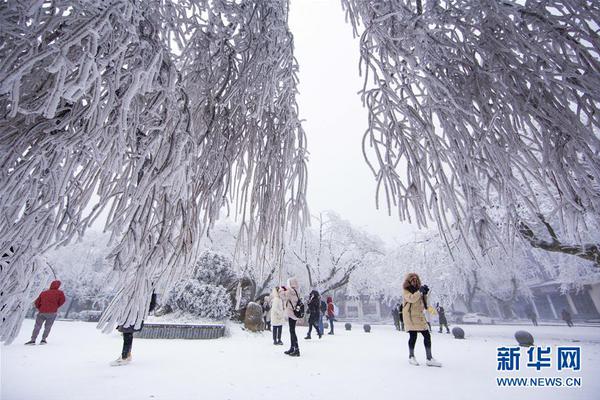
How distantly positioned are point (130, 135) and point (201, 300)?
11055 millimetres

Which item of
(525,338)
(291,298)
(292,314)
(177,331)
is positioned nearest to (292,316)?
(292,314)

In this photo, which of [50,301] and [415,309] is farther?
[50,301]

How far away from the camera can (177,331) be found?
8.60m

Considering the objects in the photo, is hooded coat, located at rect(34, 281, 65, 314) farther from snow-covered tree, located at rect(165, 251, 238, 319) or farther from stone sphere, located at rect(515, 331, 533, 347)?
stone sphere, located at rect(515, 331, 533, 347)

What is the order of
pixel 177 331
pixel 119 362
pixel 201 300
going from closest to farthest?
pixel 119 362
pixel 177 331
pixel 201 300

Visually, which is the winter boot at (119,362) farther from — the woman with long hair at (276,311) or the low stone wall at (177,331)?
the low stone wall at (177,331)

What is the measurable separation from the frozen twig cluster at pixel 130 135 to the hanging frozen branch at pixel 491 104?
1.89 ft

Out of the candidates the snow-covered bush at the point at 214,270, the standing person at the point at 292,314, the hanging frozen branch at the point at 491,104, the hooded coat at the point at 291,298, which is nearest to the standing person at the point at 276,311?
the hooded coat at the point at 291,298

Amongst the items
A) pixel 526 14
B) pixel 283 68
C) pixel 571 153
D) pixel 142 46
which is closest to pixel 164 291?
pixel 142 46

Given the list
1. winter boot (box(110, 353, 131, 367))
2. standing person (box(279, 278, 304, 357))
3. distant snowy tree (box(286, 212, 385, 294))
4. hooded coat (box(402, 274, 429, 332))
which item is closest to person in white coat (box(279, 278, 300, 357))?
standing person (box(279, 278, 304, 357))

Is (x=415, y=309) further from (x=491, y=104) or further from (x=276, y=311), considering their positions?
(x=491, y=104)

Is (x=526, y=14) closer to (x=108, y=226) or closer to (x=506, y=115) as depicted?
(x=506, y=115)

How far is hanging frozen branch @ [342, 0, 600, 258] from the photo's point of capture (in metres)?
1.08

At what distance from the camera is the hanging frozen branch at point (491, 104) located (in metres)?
1.08
